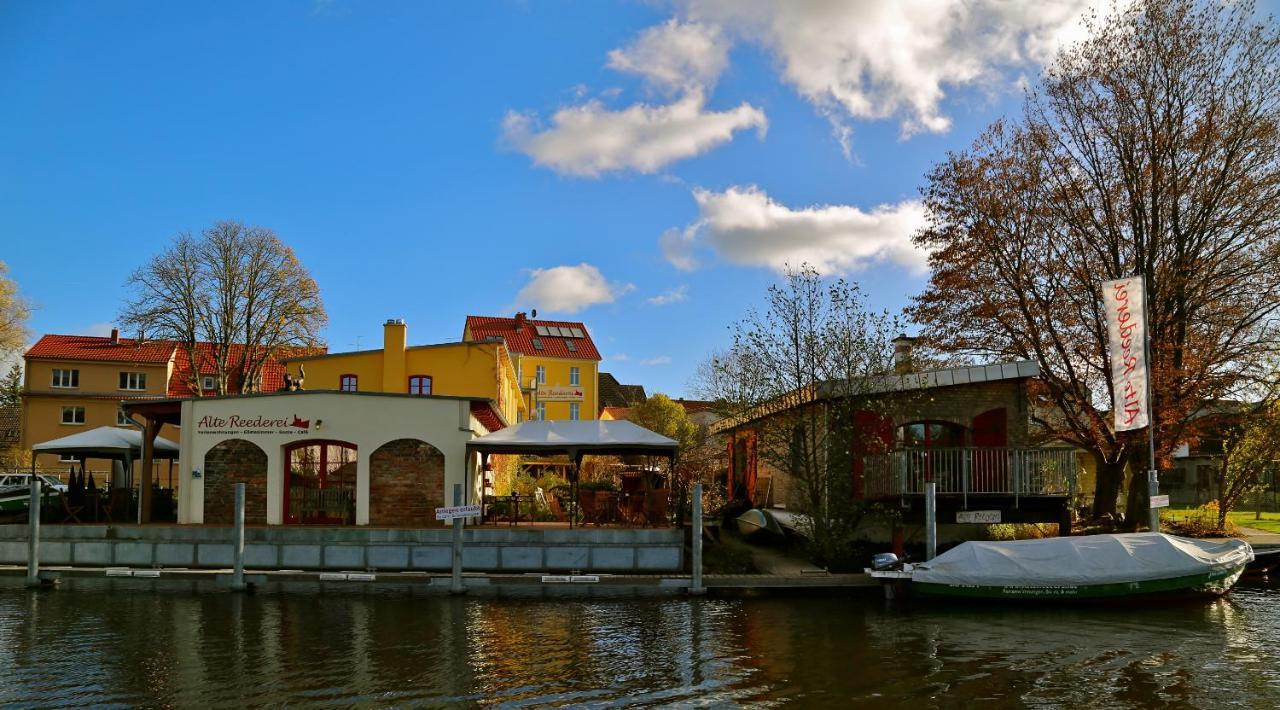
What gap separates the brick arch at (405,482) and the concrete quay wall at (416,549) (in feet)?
6.70

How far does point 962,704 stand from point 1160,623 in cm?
→ 732

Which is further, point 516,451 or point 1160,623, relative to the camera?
point 516,451

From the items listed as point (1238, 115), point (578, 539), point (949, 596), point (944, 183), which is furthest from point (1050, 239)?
point (578, 539)

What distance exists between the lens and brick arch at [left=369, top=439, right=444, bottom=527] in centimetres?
2298

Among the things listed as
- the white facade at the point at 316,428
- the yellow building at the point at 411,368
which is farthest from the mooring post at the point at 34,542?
the yellow building at the point at 411,368

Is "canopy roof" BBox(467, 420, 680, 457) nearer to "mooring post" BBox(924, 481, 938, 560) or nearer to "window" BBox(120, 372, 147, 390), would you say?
"mooring post" BBox(924, 481, 938, 560)

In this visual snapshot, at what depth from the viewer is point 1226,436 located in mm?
29484

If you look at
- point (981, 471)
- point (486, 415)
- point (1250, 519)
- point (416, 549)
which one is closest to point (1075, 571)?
point (981, 471)

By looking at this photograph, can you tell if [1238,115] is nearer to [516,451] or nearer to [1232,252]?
[1232,252]

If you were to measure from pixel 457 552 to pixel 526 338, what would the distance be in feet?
142

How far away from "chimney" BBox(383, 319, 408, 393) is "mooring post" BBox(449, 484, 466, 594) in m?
18.3

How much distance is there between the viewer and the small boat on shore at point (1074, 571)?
57.8ft

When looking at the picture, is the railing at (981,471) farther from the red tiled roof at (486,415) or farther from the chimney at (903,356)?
the red tiled roof at (486,415)

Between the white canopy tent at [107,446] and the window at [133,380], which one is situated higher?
the window at [133,380]
